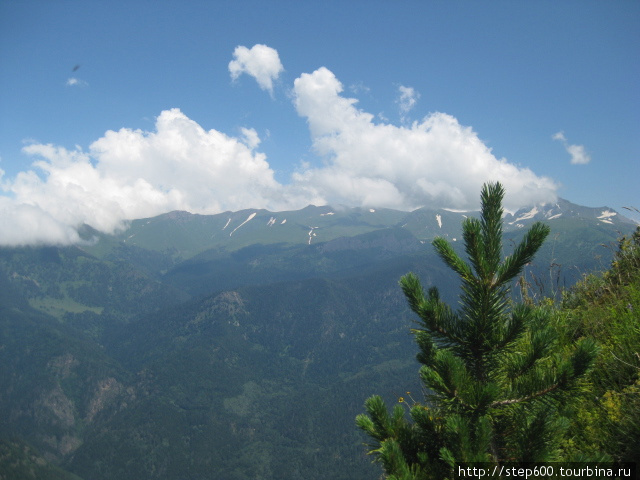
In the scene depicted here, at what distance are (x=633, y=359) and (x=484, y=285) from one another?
2.20 metres

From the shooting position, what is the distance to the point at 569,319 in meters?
5.78

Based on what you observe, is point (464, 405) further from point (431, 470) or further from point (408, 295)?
point (408, 295)

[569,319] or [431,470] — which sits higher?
[569,319]

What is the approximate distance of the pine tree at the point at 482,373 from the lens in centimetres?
340

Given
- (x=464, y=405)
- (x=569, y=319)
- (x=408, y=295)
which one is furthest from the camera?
(x=569, y=319)

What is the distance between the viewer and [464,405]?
12.2 feet

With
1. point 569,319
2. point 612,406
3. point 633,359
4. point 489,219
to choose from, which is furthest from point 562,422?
point 569,319

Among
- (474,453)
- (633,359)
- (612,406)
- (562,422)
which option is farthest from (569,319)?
(474,453)

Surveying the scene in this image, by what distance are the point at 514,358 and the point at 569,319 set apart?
105 inches

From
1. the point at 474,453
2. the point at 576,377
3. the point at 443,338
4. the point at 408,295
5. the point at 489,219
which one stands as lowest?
the point at 474,453

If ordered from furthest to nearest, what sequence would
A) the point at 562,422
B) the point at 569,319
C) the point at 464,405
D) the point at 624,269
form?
the point at 624,269, the point at 569,319, the point at 464,405, the point at 562,422

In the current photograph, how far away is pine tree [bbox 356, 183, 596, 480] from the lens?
340 centimetres

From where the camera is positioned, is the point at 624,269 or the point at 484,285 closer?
the point at 484,285

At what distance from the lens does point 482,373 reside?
13.1ft
